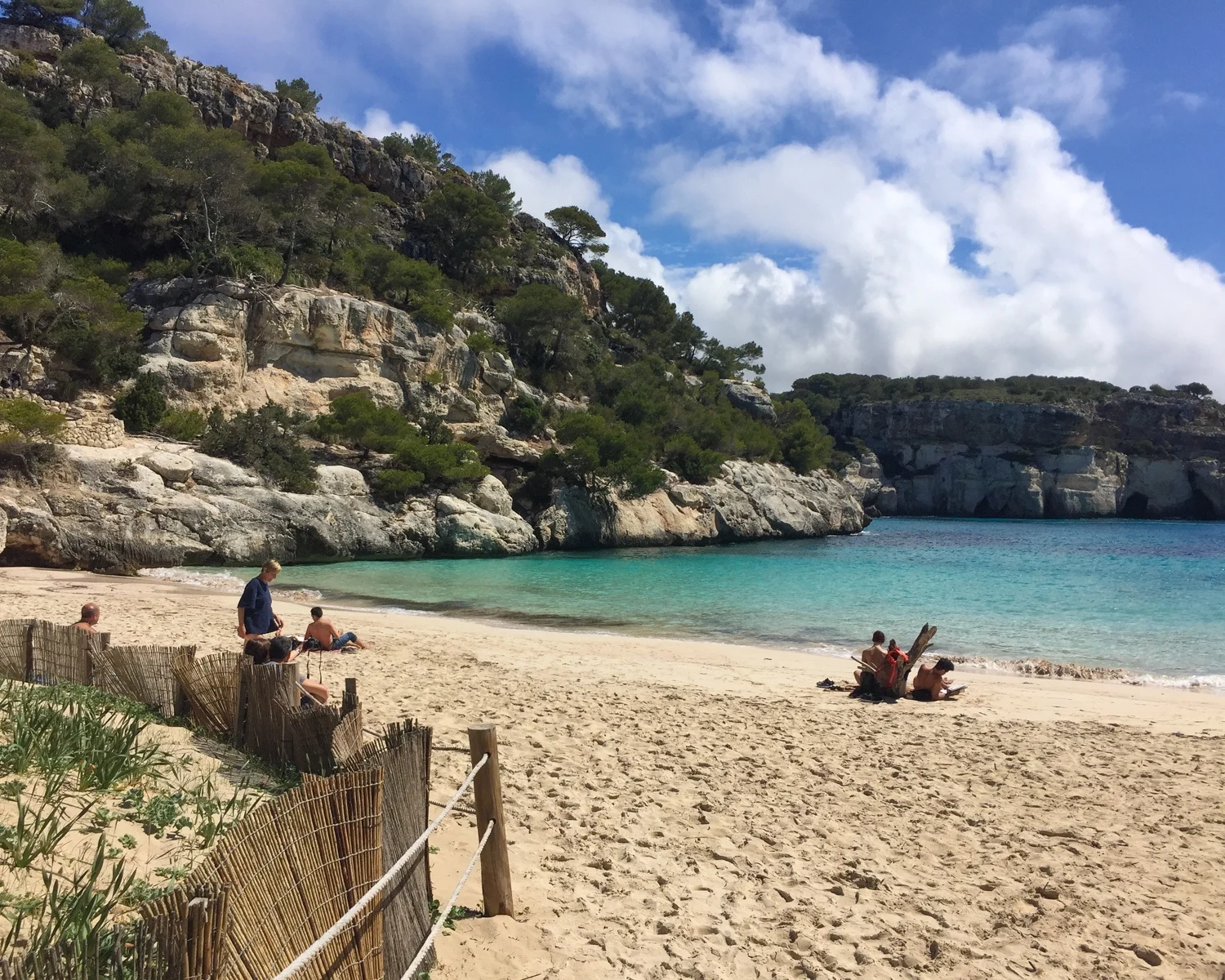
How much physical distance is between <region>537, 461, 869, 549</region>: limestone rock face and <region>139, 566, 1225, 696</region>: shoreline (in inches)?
716

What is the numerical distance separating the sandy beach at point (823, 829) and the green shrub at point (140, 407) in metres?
19.7

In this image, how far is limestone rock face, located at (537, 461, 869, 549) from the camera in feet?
129

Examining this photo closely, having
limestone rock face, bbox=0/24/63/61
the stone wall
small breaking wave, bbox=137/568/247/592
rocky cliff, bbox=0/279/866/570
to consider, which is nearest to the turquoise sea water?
small breaking wave, bbox=137/568/247/592

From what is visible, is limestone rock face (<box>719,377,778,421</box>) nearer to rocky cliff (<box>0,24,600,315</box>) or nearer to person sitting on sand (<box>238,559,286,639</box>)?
rocky cliff (<box>0,24,600,315</box>)

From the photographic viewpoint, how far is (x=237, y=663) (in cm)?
539

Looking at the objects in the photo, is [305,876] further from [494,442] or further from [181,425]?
[494,442]

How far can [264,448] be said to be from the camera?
29.0m

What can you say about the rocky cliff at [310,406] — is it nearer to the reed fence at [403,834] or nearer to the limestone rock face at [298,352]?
the limestone rock face at [298,352]

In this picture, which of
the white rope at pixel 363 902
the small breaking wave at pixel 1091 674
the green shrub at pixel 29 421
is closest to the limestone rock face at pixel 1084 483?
the small breaking wave at pixel 1091 674

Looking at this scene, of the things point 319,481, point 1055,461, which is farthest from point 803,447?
point 1055,461

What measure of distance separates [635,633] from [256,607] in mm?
9236

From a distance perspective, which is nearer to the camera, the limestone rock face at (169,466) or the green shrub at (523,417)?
the limestone rock face at (169,466)

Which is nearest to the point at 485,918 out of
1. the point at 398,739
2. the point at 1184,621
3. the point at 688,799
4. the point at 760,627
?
the point at 398,739

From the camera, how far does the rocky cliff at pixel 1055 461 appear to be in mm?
94562
